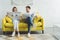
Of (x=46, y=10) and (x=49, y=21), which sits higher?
(x=46, y=10)

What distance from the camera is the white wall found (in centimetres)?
655

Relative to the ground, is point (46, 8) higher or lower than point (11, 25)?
higher

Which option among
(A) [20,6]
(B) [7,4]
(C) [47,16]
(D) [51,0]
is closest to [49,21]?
(C) [47,16]

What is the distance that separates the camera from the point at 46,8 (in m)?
6.79

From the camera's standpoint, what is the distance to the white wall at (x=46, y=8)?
655 centimetres

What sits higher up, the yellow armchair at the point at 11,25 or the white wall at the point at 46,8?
the white wall at the point at 46,8

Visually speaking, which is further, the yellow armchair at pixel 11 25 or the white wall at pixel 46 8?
the white wall at pixel 46 8

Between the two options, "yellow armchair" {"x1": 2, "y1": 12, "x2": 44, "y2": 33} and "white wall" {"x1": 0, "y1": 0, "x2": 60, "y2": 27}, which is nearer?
"yellow armchair" {"x1": 2, "y1": 12, "x2": 44, "y2": 33}

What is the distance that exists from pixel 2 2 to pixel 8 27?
5.09ft

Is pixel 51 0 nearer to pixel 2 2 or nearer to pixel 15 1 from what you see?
pixel 15 1

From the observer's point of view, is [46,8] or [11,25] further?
[46,8]

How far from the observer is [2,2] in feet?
21.4

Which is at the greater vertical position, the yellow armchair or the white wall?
the white wall

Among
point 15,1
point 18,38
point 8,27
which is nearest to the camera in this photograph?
point 18,38
